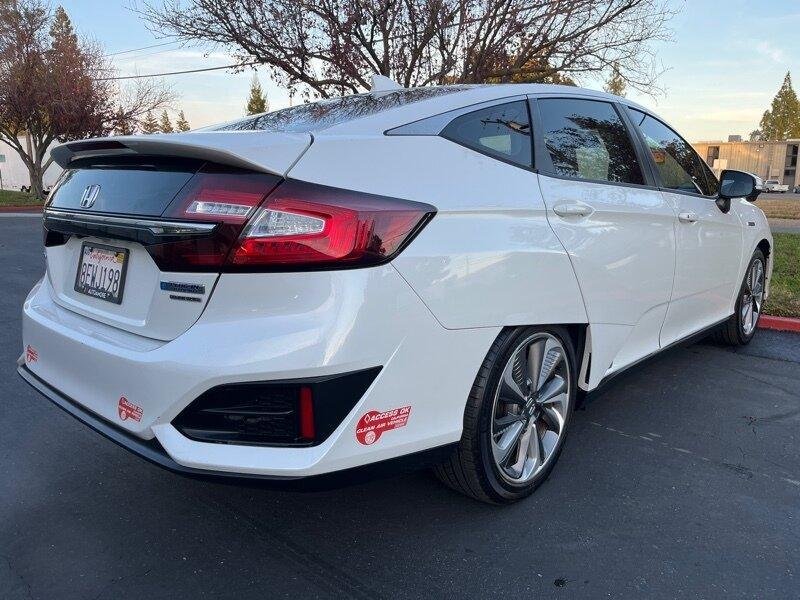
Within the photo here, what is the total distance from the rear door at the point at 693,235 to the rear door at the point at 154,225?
239 cm

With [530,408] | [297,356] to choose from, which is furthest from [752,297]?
[297,356]

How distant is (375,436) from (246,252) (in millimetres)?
672

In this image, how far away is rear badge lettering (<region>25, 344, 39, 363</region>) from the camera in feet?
8.33

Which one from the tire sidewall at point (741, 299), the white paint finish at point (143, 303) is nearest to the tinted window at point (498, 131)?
the white paint finish at point (143, 303)

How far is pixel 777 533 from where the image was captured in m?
2.45

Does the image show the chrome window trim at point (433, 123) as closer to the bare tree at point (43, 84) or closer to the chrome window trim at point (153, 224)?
the chrome window trim at point (153, 224)

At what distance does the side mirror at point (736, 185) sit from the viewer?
395 cm

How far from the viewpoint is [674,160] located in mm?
3768

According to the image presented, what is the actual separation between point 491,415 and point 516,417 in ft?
0.88

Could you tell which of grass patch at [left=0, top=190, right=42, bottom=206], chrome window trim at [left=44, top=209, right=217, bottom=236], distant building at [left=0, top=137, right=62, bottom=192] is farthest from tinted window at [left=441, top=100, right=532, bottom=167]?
distant building at [left=0, top=137, right=62, bottom=192]

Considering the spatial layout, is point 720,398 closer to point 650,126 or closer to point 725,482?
point 725,482

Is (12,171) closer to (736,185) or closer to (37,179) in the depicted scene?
(37,179)

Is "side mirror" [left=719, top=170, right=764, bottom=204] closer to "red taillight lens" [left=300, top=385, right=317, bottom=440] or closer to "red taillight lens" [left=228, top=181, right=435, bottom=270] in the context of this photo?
"red taillight lens" [left=228, top=181, right=435, bottom=270]

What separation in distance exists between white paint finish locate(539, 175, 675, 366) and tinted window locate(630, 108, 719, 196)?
346 millimetres
